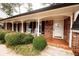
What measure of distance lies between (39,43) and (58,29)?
21.8 inches

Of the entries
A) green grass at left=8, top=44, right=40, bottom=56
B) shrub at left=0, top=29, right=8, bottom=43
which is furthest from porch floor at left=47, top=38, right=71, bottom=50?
shrub at left=0, top=29, right=8, bottom=43

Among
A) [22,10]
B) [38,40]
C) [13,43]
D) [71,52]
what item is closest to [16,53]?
[13,43]

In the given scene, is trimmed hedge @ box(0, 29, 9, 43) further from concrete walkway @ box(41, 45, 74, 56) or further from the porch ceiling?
concrete walkway @ box(41, 45, 74, 56)

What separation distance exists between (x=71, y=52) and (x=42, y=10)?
1105mm

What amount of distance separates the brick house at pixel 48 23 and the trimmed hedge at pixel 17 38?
12cm

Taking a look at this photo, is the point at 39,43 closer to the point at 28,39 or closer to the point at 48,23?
the point at 28,39

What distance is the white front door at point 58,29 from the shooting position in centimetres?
381

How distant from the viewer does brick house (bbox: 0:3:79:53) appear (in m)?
3.71

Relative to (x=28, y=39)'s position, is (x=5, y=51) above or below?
below

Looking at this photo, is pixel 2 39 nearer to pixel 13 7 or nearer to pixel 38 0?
pixel 13 7

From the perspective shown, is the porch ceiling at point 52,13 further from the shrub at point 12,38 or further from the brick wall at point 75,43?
the brick wall at point 75,43

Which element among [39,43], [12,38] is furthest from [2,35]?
[39,43]

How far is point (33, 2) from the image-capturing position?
3566mm

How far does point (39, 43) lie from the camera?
373 cm
